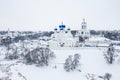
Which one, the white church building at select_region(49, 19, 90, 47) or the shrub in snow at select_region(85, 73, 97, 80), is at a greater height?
the white church building at select_region(49, 19, 90, 47)

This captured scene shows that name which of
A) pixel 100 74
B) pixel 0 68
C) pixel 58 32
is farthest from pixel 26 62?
pixel 58 32

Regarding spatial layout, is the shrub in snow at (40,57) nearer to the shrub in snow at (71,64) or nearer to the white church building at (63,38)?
the shrub in snow at (71,64)

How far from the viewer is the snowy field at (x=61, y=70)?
1001 inches

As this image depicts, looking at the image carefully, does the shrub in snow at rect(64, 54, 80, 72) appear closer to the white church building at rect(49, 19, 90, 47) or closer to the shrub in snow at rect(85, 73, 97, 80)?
the shrub in snow at rect(85, 73, 97, 80)

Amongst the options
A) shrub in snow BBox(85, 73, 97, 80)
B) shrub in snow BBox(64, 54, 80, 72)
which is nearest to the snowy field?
shrub in snow BBox(85, 73, 97, 80)

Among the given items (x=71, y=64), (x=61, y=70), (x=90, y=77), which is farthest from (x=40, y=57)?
(x=90, y=77)

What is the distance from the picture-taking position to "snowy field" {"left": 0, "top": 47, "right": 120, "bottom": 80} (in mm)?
25422

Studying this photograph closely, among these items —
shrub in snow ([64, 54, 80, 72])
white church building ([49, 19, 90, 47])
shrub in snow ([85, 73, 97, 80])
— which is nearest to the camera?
shrub in snow ([85, 73, 97, 80])

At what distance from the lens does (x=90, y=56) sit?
3136cm

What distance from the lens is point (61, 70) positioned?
27281 millimetres

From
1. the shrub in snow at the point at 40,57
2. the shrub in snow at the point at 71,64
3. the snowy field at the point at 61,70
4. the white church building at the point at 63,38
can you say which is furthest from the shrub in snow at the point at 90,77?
the white church building at the point at 63,38

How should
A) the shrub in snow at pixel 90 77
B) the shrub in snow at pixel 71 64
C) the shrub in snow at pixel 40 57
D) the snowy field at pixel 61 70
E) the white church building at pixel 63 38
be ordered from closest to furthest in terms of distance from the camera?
the shrub in snow at pixel 90 77
the snowy field at pixel 61 70
the shrub in snow at pixel 71 64
the shrub in snow at pixel 40 57
the white church building at pixel 63 38

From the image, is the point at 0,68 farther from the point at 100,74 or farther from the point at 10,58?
the point at 100,74

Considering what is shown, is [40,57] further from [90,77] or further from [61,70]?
[90,77]
